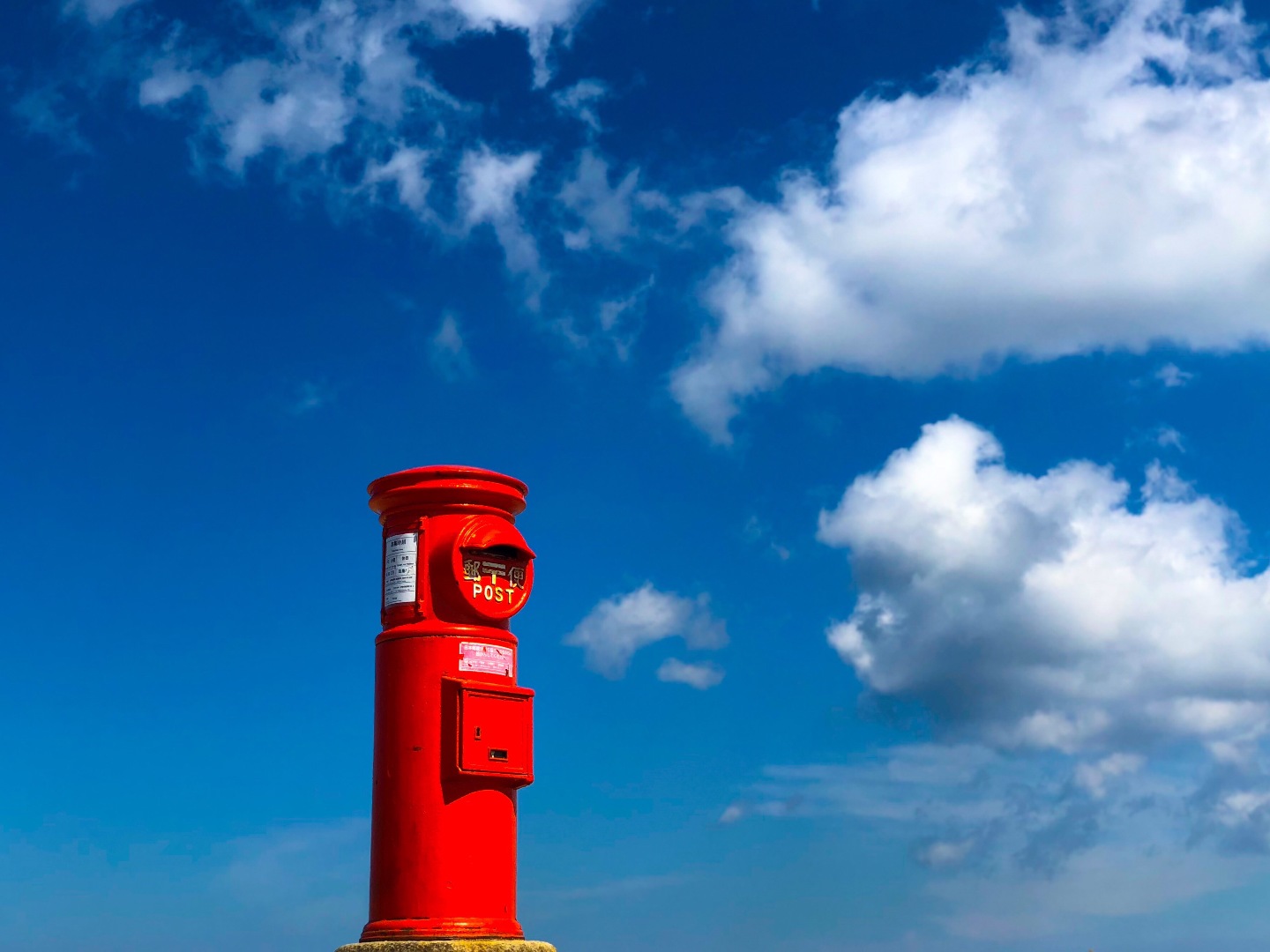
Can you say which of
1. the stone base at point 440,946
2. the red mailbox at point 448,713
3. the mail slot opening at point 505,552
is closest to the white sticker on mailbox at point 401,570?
the red mailbox at point 448,713

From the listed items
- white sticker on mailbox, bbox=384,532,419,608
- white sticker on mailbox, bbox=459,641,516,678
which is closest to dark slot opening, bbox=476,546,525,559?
white sticker on mailbox, bbox=384,532,419,608

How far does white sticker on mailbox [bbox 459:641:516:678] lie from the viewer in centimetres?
961

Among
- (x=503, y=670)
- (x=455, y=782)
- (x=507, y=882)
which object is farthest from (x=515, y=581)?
(x=507, y=882)

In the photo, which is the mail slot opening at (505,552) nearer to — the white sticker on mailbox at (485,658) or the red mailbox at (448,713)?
the red mailbox at (448,713)

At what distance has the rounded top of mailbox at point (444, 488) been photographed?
32.3ft

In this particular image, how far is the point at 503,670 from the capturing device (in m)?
9.81

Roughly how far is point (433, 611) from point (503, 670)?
671mm

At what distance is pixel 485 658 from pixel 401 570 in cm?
89

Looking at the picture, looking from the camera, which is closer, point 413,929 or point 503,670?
point 413,929

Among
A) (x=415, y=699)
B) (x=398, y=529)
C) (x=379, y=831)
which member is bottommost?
(x=379, y=831)

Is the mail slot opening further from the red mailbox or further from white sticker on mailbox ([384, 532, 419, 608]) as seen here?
white sticker on mailbox ([384, 532, 419, 608])

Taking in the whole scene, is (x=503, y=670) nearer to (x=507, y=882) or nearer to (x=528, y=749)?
(x=528, y=749)

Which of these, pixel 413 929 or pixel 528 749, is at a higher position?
pixel 528 749

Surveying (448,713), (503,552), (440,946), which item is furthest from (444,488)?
(440,946)
